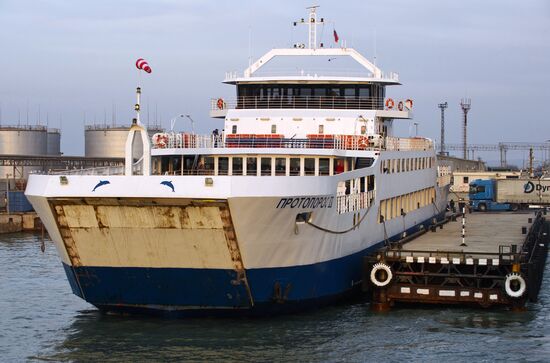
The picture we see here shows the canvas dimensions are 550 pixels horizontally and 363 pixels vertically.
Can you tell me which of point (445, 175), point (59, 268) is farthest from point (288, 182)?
point (445, 175)

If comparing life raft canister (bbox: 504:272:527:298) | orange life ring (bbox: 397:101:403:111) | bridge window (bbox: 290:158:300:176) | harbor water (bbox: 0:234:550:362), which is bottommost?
harbor water (bbox: 0:234:550:362)

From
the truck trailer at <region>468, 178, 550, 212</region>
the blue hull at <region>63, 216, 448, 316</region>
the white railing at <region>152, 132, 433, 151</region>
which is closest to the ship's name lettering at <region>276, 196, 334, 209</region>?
the blue hull at <region>63, 216, 448, 316</region>

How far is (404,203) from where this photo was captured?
125 feet

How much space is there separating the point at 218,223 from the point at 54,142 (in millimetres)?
79814

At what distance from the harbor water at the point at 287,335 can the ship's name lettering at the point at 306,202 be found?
333 centimetres

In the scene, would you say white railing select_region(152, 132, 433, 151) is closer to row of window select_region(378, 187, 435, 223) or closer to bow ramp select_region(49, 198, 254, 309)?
row of window select_region(378, 187, 435, 223)

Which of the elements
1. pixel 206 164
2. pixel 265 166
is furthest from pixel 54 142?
pixel 265 166

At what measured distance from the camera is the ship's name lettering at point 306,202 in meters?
24.2

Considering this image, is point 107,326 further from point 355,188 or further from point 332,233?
point 355,188

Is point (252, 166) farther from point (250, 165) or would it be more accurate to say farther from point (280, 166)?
point (280, 166)

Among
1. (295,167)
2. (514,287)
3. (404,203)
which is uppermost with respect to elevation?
(295,167)

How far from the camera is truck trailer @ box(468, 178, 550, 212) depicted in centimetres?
7275

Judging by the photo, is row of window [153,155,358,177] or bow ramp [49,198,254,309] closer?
bow ramp [49,198,254,309]

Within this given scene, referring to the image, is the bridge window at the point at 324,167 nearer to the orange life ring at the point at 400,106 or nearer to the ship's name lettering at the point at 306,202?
the ship's name lettering at the point at 306,202
